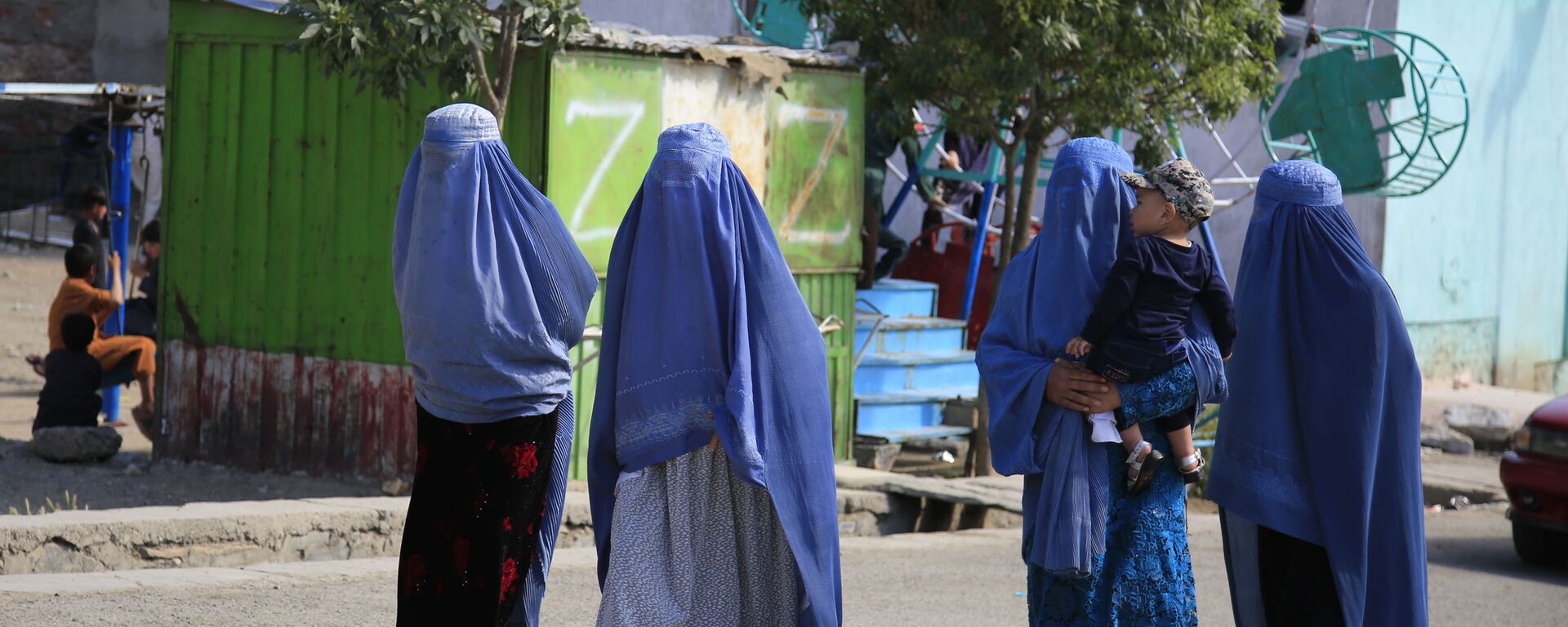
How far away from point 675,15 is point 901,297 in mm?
4837

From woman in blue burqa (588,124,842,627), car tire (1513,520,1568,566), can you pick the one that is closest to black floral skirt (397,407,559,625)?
woman in blue burqa (588,124,842,627)

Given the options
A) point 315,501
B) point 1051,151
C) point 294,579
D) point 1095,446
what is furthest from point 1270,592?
point 1051,151

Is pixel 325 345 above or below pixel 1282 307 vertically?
below

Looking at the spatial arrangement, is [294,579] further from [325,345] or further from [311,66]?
[311,66]

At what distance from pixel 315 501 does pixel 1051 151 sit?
754cm

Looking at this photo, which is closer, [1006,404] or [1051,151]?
[1006,404]

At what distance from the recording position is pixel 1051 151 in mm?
12086

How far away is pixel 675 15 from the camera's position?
13195 mm

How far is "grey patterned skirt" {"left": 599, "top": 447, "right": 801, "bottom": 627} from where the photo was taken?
347 cm

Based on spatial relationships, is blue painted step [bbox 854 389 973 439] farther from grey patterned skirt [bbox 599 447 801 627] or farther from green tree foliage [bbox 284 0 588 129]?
grey patterned skirt [bbox 599 447 801 627]

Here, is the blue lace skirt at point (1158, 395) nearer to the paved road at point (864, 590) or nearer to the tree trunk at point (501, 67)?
the paved road at point (864, 590)

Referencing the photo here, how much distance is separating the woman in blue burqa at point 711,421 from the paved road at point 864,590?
1459 millimetres

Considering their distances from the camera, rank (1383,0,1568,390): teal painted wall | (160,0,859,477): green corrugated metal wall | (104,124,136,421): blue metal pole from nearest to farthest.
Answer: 1. (160,0,859,477): green corrugated metal wall
2. (104,124,136,421): blue metal pole
3. (1383,0,1568,390): teal painted wall

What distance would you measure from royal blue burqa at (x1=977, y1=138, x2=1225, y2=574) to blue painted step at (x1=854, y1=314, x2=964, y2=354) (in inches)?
190
